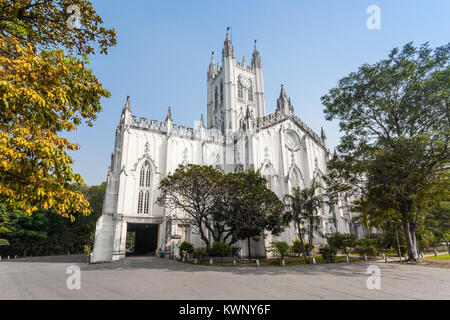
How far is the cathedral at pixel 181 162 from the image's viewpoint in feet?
77.5

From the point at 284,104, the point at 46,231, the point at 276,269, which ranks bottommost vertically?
the point at 276,269

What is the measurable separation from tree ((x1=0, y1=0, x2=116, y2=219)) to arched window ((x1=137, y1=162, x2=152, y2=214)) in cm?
2072

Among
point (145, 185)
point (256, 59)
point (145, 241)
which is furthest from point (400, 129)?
point (256, 59)

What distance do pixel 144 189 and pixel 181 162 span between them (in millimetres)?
5395

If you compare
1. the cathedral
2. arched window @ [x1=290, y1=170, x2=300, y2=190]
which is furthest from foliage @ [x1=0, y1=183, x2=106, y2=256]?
arched window @ [x1=290, y1=170, x2=300, y2=190]

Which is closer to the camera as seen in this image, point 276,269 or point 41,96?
point 41,96

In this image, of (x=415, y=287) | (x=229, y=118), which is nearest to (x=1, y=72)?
(x=415, y=287)

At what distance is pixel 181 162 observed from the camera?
93.2ft

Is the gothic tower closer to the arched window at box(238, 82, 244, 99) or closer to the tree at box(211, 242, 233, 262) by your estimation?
the arched window at box(238, 82, 244, 99)

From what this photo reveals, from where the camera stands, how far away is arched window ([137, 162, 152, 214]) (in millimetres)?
25203

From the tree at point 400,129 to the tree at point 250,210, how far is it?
6044 millimetres

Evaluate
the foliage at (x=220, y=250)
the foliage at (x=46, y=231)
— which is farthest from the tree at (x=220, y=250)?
the foliage at (x=46, y=231)

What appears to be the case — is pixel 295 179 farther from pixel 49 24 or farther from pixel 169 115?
pixel 49 24
